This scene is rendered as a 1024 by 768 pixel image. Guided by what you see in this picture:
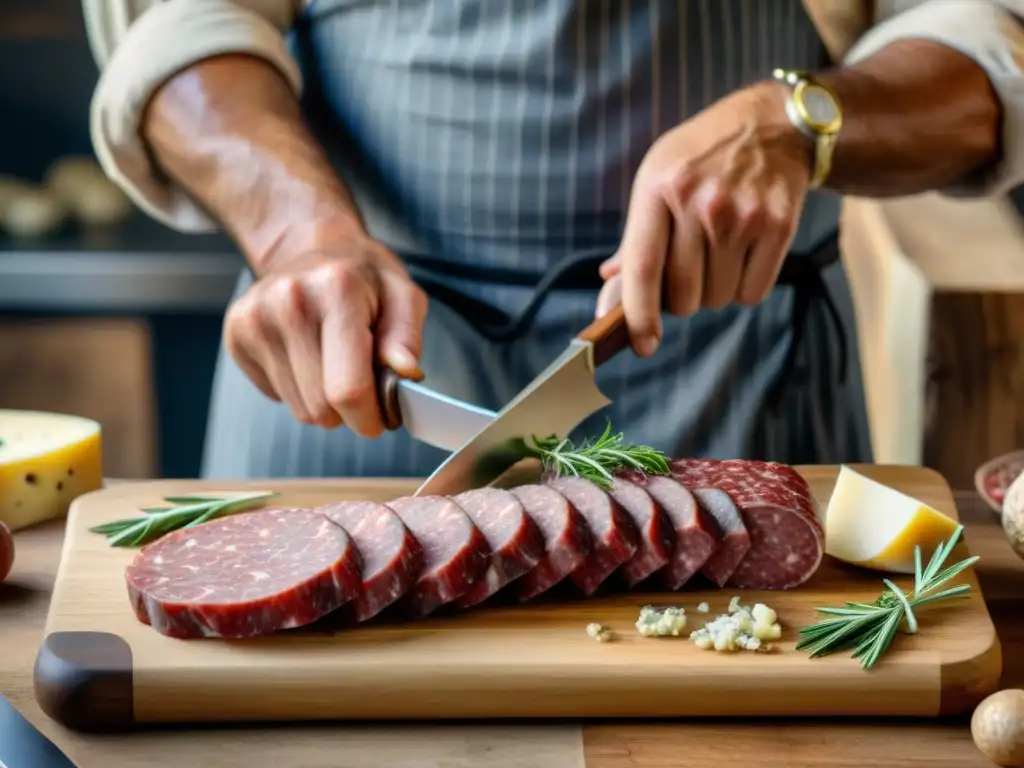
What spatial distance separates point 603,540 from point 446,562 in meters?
0.15

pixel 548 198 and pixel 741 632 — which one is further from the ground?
pixel 548 198

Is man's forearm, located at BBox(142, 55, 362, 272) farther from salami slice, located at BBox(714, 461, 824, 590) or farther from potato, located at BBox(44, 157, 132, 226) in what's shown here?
potato, located at BBox(44, 157, 132, 226)

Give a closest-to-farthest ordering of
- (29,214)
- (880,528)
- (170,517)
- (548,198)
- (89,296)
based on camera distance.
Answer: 1. (880,528)
2. (170,517)
3. (548,198)
4. (89,296)
5. (29,214)

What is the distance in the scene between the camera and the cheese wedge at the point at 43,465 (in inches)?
62.3

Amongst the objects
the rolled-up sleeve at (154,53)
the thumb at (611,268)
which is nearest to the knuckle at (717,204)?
the thumb at (611,268)

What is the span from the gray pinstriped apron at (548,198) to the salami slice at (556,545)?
0.49 metres

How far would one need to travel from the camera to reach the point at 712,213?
1545mm

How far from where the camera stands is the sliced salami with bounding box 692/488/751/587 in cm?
129

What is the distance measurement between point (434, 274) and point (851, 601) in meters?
0.76

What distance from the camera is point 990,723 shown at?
107cm

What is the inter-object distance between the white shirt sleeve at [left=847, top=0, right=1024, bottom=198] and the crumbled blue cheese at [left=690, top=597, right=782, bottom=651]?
0.81 meters

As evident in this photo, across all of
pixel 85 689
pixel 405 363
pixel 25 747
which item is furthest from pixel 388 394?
pixel 25 747

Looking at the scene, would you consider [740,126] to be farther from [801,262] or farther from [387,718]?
[387,718]

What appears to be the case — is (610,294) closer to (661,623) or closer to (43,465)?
(661,623)
